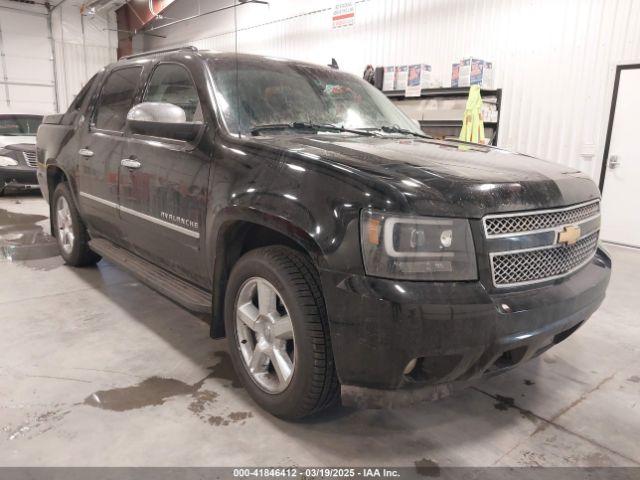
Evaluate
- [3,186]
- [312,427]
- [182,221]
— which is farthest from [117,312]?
[3,186]

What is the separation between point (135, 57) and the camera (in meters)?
3.55

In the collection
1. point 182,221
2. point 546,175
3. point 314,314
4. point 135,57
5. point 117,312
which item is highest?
point 135,57

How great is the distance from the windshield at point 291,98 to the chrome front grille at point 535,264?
4.36 feet

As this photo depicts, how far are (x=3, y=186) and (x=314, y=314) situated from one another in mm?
8641

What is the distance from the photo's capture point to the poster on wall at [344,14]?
9.16 m

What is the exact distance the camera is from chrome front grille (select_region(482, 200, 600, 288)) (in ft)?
5.88

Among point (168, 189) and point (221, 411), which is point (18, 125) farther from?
point (221, 411)

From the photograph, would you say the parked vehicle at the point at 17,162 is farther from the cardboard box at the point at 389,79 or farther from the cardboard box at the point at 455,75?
the cardboard box at the point at 455,75

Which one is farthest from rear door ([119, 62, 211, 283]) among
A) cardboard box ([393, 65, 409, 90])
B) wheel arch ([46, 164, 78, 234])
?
cardboard box ([393, 65, 409, 90])

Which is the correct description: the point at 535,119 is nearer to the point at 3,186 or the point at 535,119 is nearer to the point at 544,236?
the point at 544,236

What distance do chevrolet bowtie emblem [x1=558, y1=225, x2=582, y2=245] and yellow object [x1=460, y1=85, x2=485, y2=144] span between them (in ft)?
15.1

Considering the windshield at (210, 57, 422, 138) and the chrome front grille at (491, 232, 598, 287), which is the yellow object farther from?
the chrome front grille at (491, 232, 598, 287)

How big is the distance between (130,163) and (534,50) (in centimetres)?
577

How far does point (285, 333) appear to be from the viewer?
6.88 feet
